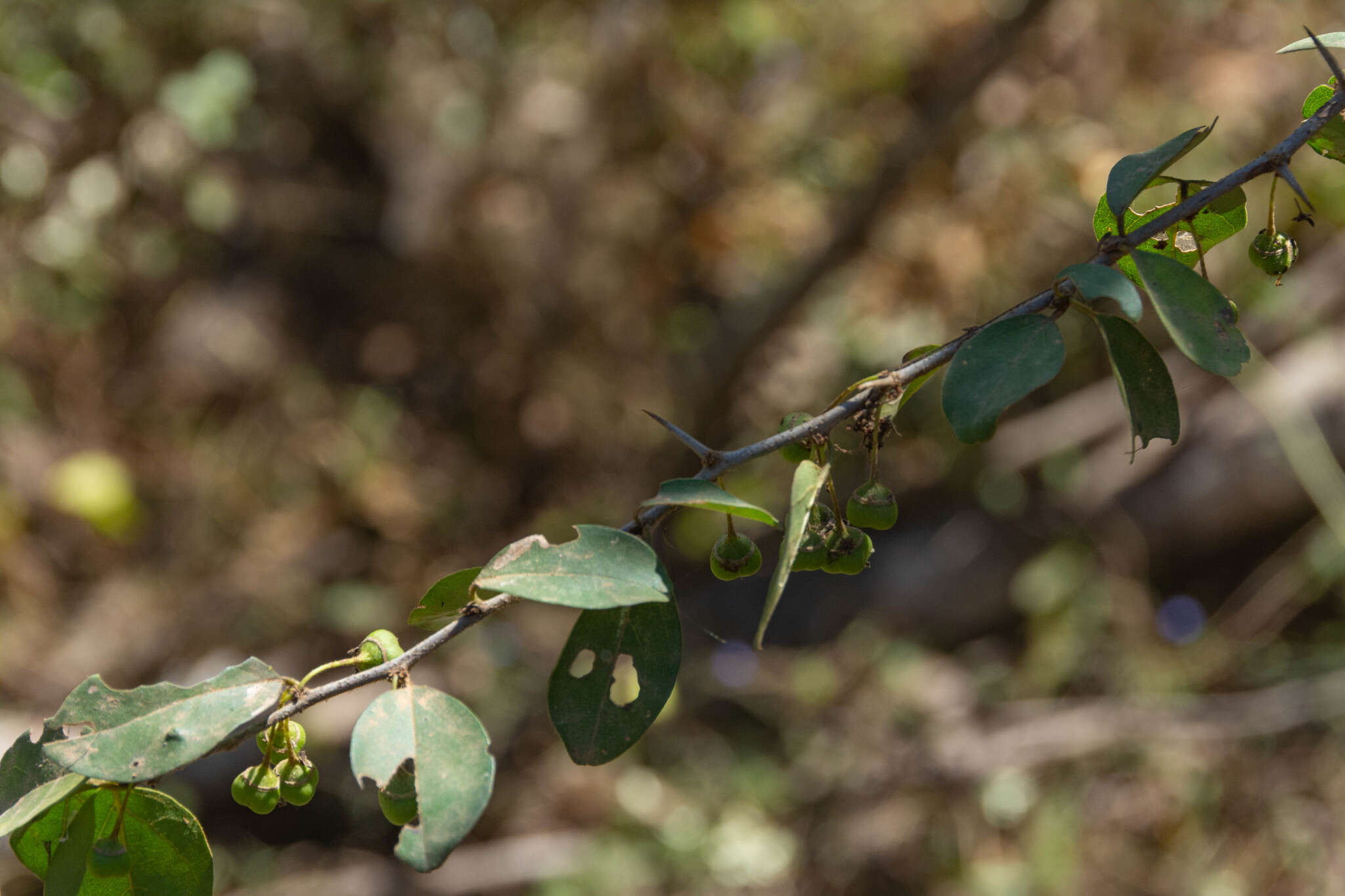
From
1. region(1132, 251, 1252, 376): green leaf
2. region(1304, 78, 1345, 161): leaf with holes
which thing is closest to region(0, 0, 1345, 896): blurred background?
region(1304, 78, 1345, 161): leaf with holes

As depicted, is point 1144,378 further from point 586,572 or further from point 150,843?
point 150,843

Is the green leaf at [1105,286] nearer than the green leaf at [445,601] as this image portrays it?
Yes

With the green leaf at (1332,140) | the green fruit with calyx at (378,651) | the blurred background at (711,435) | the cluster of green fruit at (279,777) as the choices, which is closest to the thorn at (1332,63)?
the green leaf at (1332,140)

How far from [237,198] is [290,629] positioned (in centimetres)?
186

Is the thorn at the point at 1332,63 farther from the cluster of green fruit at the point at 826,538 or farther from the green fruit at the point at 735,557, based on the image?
the green fruit at the point at 735,557

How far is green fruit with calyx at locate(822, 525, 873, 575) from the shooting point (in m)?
0.73

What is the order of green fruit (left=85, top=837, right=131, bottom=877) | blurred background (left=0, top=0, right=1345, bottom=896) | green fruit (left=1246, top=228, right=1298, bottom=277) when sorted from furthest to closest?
1. blurred background (left=0, top=0, right=1345, bottom=896)
2. green fruit (left=1246, top=228, right=1298, bottom=277)
3. green fruit (left=85, top=837, right=131, bottom=877)

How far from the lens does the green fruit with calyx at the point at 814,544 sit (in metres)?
0.72

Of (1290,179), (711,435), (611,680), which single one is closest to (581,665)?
(611,680)

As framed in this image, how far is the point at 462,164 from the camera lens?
3506 mm

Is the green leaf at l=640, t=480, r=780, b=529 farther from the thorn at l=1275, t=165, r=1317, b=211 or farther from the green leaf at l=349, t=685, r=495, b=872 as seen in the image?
the thorn at l=1275, t=165, r=1317, b=211

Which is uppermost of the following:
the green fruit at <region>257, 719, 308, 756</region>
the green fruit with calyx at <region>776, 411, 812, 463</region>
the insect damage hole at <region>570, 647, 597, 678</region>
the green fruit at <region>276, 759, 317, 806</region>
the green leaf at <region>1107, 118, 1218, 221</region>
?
the green leaf at <region>1107, 118, 1218, 221</region>

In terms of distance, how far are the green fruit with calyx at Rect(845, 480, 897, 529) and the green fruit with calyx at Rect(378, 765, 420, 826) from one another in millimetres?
418

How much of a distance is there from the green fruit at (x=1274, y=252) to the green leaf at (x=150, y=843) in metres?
1.03
